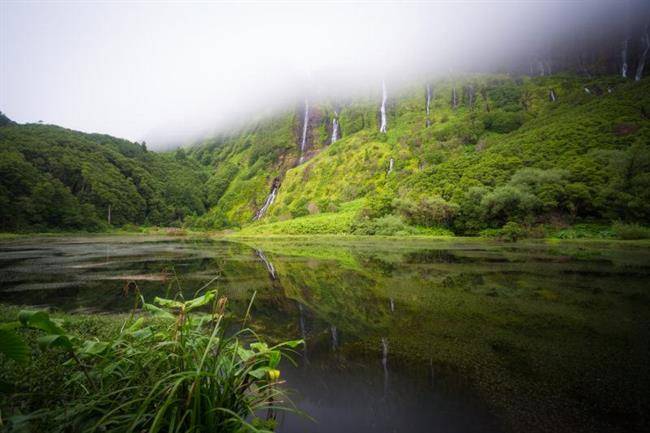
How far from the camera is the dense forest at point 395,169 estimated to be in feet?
146

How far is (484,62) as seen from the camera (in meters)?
161

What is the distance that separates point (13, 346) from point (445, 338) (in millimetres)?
8176

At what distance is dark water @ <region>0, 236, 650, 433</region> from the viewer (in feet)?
16.0

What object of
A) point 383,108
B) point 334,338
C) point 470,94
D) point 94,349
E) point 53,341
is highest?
point 470,94

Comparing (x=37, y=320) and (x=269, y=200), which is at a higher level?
(x=37, y=320)

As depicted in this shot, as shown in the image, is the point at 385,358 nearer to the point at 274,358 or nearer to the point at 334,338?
the point at 334,338

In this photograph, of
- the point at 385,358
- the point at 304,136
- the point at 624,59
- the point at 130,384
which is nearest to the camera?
the point at 130,384

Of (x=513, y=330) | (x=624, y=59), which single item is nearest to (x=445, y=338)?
(x=513, y=330)

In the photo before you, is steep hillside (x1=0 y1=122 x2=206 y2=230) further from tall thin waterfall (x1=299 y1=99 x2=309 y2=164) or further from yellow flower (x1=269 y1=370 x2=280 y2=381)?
yellow flower (x1=269 y1=370 x2=280 y2=381)

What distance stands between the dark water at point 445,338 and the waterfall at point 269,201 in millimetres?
89303

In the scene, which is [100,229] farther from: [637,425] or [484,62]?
[484,62]

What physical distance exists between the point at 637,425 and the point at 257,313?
9.10 metres

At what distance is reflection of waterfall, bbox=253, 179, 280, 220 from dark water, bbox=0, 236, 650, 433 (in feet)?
294

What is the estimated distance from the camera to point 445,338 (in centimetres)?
805
